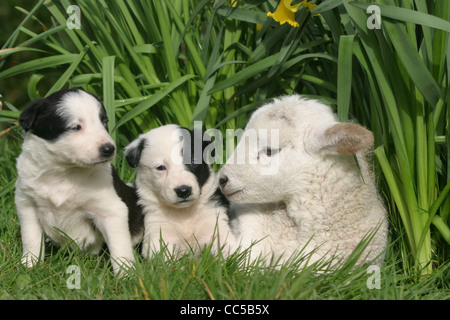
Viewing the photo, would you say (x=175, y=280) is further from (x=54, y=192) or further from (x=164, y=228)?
(x=54, y=192)

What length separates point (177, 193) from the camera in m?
2.92

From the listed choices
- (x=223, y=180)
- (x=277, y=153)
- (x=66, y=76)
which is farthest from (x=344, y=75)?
(x=66, y=76)

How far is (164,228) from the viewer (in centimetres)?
313

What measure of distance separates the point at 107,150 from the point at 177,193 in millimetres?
451

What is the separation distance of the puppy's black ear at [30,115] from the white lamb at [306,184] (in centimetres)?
102

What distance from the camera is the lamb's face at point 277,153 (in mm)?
2688

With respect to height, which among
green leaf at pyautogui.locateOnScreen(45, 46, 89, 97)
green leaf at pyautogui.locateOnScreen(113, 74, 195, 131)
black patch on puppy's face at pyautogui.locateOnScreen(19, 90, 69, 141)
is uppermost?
green leaf at pyautogui.locateOnScreen(45, 46, 89, 97)

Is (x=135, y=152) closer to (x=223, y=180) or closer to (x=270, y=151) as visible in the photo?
(x=223, y=180)

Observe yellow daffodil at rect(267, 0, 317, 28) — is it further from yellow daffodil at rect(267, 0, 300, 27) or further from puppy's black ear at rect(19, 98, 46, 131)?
puppy's black ear at rect(19, 98, 46, 131)

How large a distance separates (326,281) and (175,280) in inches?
26.9

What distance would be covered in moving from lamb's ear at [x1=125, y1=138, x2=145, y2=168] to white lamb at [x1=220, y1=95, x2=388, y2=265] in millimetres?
594

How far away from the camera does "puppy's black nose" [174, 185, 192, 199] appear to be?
2916mm

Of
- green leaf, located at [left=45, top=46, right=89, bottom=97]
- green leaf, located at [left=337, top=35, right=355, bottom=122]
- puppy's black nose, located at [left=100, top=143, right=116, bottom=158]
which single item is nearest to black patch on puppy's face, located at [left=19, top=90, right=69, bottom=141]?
puppy's black nose, located at [left=100, top=143, right=116, bottom=158]

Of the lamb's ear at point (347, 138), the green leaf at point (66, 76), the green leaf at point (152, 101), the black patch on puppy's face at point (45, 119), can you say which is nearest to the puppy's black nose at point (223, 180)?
the lamb's ear at point (347, 138)
